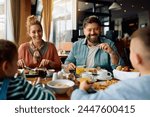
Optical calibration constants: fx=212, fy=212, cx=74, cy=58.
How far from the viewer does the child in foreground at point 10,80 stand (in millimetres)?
814

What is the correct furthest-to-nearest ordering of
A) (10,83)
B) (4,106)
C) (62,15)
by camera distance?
1. (62,15)
2. (4,106)
3. (10,83)

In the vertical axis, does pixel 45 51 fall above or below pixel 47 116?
above

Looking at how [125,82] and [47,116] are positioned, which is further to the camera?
[47,116]

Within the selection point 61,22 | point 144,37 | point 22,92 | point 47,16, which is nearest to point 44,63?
point 22,92

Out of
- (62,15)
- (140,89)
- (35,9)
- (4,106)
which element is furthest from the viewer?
(62,15)

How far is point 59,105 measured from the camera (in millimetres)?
954

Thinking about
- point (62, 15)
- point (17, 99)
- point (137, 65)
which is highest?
point (62, 15)

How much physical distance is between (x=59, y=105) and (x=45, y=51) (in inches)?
42.8

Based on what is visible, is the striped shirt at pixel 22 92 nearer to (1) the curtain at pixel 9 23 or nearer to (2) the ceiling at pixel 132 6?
(1) the curtain at pixel 9 23

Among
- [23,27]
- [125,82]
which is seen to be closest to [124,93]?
[125,82]

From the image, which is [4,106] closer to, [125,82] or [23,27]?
[125,82]

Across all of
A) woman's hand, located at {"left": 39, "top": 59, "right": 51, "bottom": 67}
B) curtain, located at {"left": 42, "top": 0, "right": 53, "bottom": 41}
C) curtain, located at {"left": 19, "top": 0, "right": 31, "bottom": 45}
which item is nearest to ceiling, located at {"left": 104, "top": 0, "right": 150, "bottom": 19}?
curtain, located at {"left": 42, "top": 0, "right": 53, "bottom": 41}

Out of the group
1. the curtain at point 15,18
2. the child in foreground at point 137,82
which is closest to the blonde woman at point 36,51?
the child in foreground at point 137,82

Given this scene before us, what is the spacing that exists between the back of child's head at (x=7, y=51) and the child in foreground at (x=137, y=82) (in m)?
0.31
